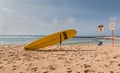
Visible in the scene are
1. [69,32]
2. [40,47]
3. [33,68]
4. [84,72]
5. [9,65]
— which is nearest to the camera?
[84,72]

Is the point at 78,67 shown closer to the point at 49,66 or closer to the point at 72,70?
the point at 72,70

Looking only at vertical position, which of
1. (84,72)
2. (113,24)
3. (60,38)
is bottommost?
(84,72)

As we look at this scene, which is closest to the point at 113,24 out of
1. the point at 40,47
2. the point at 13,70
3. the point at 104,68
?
the point at 40,47

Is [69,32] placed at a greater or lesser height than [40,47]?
greater

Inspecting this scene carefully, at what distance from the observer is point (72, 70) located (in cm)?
682

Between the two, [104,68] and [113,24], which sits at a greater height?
[113,24]

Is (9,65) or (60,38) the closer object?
(9,65)

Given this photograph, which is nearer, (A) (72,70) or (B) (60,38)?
(A) (72,70)

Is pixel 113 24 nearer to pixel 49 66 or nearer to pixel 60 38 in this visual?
pixel 60 38

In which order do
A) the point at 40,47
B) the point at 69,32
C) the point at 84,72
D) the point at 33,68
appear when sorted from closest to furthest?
the point at 84,72
the point at 33,68
the point at 40,47
the point at 69,32

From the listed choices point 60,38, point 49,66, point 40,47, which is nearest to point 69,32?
point 60,38

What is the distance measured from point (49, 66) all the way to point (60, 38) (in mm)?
7724

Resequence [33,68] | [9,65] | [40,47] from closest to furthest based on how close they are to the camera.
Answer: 1. [33,68]
2. [9,65]
3. [40,47]

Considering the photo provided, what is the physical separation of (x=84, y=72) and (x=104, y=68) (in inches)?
33.0
